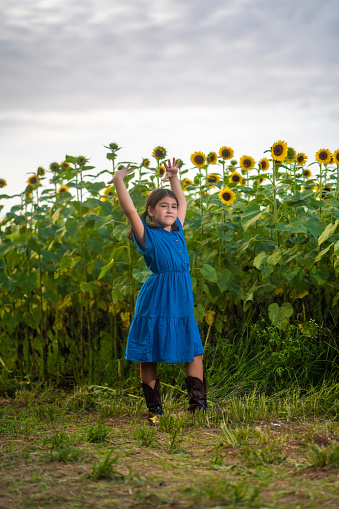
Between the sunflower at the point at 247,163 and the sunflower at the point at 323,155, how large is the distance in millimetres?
607

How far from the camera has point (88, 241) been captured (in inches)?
182

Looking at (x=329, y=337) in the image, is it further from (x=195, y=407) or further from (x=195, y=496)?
(x=195, y=496)

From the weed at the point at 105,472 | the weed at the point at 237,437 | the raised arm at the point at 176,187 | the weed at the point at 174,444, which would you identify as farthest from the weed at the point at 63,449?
the raised arm at the point at 176,187

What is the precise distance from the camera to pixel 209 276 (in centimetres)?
420

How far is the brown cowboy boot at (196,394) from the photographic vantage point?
149 inches

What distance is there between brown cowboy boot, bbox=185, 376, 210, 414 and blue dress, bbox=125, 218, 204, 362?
0.18 m

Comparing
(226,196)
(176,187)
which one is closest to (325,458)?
(176,187)

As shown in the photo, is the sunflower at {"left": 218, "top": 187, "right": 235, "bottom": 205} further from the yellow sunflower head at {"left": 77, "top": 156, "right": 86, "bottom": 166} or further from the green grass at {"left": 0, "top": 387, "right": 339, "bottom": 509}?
the green grass at {"left": 0, "top": 387, "right": 339, "bottom": 509}

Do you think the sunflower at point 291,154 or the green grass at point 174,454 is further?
the sunflower at point 291,154

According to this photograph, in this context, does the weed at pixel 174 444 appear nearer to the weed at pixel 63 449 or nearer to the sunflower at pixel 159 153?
the weed at pixel 63 449

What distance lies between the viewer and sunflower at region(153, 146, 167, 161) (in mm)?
4375

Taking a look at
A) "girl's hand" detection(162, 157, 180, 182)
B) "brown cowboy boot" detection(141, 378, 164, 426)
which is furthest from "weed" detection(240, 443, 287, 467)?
"girl's hand" detection(162, 157, 180, 182)

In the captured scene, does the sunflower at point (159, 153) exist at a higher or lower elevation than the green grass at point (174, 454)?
higher

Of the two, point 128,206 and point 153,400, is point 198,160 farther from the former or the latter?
point 153,400
